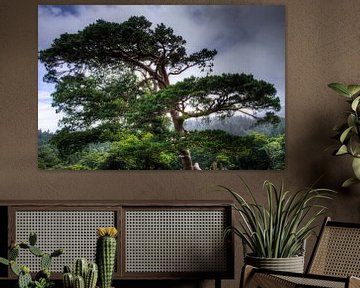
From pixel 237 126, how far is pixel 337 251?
5.12 feet

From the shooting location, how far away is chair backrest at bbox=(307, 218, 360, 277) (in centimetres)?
478

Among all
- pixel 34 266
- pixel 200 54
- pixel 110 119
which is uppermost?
pixel 200 54

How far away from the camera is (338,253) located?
4836 mm

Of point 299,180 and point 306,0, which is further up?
point 306,0

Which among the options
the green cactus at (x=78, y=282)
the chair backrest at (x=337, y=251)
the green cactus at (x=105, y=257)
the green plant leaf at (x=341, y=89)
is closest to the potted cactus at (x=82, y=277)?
the green cactus at (x=78, y=282)

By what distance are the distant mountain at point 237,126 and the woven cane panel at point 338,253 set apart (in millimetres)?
1332

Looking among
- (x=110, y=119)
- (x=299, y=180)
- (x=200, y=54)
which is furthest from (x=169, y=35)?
(x=299, y=180)

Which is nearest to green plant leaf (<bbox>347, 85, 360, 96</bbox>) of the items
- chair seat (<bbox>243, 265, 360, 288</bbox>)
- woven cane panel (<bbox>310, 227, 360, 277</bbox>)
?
woven cane panel (<bbox>310, 227, 360, 277</bbox>)

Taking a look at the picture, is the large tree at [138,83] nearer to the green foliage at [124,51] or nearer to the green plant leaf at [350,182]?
the green foliage at [124,51]

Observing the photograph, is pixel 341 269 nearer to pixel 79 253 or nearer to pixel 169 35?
pixel 79 253

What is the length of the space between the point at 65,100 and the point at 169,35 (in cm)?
93

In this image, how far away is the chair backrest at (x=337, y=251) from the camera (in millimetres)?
4777

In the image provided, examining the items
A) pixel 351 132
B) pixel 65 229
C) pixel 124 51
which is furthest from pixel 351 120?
pixel 65 229

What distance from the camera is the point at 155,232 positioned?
5.62 m
